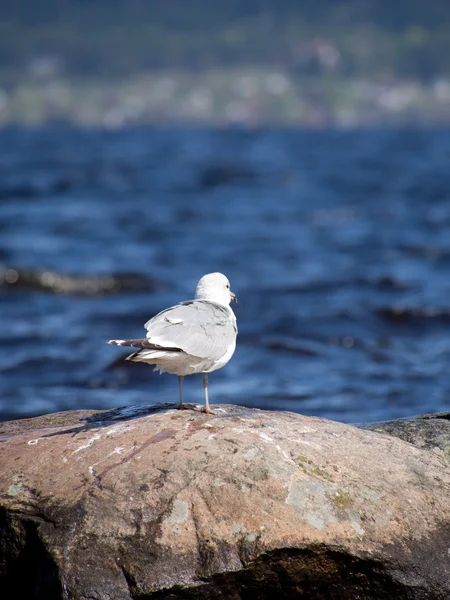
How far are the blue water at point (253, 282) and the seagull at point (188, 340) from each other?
3438 mm

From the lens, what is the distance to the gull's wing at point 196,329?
4855mm

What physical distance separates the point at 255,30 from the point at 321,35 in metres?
20.9

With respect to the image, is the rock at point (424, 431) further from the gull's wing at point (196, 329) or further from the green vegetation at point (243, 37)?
the green vegetation at point (243, 37)

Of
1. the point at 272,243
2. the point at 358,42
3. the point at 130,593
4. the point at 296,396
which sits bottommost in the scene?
the point at 130,593

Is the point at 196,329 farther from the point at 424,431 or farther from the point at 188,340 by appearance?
the point at 424,431

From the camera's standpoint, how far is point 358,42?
416ft

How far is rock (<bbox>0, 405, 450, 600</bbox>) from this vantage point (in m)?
4.09

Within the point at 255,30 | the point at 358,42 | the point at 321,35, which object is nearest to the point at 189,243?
the point at 358,42

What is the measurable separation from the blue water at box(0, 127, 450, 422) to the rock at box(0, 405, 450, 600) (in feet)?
13.2

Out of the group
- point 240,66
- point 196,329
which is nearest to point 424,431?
point 196,329

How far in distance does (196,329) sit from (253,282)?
993cm

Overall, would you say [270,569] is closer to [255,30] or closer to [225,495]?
[225,495]

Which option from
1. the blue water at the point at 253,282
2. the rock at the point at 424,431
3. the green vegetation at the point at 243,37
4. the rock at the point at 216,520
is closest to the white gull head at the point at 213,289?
the rock at the point at 424,431

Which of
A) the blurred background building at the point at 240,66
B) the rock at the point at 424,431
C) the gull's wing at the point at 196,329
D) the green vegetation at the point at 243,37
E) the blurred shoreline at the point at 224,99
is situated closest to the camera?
the gull's wing at the point at 196,329
